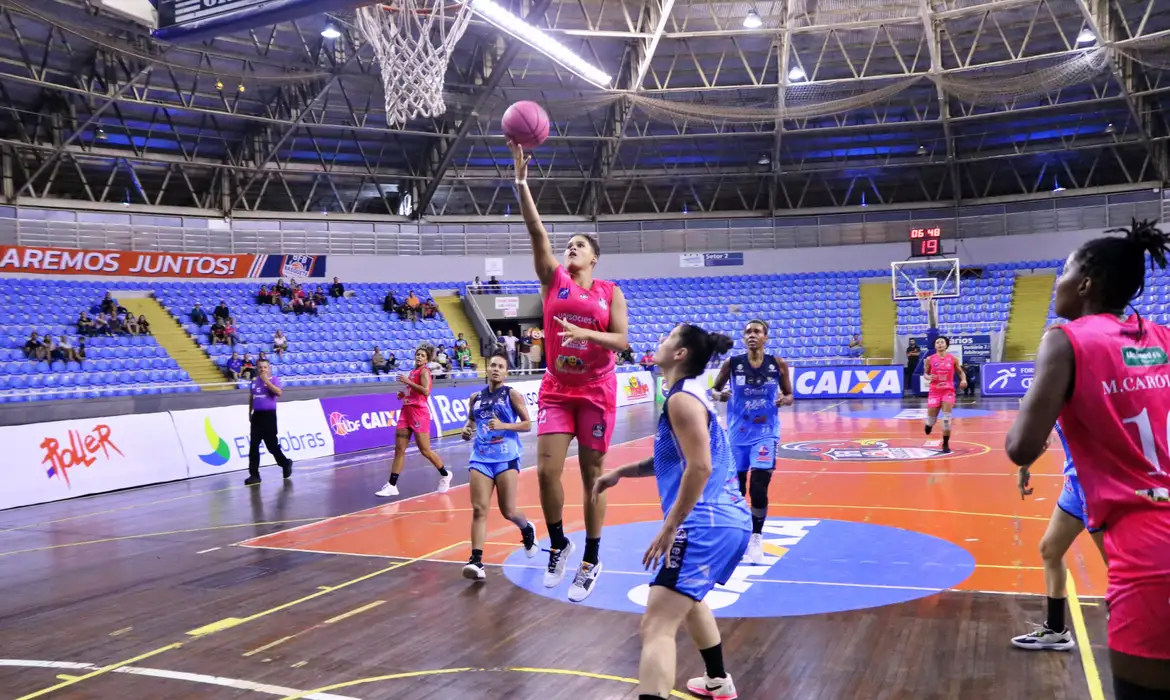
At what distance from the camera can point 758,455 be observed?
24.5 feet

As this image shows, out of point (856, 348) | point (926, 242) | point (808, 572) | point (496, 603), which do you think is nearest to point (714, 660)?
point (496, 603)

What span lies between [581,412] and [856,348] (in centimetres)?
2603

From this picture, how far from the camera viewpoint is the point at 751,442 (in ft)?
24.7

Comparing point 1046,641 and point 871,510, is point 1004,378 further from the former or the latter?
point 1046,641

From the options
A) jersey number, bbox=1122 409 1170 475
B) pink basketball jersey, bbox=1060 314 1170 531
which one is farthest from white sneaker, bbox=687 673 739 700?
jersey number, bbox=1122 409 1170 475

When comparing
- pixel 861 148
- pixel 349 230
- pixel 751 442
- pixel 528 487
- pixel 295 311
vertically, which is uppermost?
pixel 861 148

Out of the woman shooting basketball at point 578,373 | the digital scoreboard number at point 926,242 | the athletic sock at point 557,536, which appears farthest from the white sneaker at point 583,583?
the digital scoreboard number at point 926,242

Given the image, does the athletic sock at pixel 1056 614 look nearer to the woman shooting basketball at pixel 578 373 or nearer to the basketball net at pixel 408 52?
the woman shooting basketball at pixel 578 373

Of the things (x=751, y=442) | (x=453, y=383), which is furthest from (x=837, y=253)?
(x=751, y=442)

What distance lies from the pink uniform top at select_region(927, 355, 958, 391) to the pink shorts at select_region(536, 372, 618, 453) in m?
9.87

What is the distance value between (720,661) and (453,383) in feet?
62.4

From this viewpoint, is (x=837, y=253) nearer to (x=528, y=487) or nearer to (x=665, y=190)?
(x=665, y=190)

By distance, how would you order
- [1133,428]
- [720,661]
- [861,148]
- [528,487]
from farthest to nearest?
[861,148] → [528,487] → [720,661] → [1133,428]

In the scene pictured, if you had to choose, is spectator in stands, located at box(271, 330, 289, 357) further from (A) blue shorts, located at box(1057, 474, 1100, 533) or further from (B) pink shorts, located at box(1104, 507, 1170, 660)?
(B) pink shorts, located at box(1104, 507, 1170, 660)
